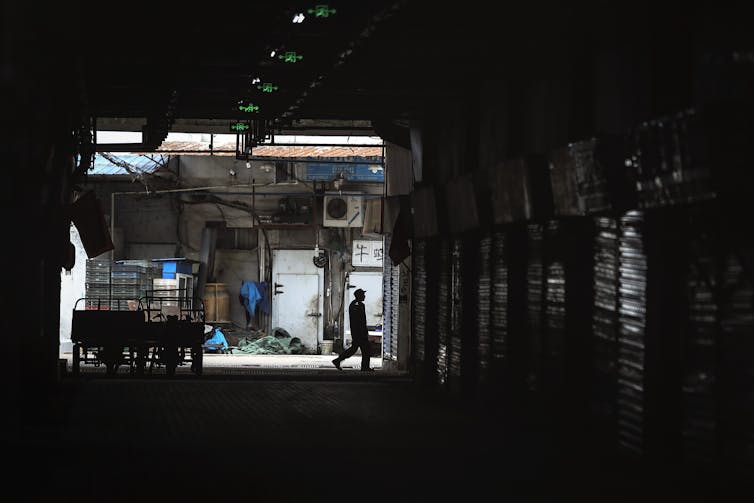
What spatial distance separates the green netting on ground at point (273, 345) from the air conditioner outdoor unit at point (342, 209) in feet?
12.0

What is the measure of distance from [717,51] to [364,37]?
5584 mm

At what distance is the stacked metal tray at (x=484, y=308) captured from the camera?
58.3ft

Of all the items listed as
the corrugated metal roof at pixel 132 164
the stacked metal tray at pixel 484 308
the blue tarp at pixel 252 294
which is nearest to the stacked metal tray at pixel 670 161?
the stacked metal tray at pixel 484 308

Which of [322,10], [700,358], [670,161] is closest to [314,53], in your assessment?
[322,10]

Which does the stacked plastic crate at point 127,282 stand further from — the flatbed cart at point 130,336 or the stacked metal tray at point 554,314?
the stacked metal tray at point 554,314

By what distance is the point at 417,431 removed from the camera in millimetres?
14734

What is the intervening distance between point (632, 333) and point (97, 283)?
23756mm

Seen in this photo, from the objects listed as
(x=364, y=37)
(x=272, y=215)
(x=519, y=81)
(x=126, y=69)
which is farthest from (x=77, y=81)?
(x=272, y=215)

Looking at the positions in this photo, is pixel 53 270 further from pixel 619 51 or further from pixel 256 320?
pixel 256 320

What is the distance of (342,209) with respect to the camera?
37.2 m

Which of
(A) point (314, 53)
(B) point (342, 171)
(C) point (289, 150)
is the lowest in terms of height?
(A) point (314, 53)

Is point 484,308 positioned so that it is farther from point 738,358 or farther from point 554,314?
point 738,358

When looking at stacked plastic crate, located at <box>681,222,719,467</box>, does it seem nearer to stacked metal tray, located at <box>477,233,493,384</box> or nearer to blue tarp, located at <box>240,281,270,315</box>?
stacked metal tray, located at <box>477,233,493,384</box>

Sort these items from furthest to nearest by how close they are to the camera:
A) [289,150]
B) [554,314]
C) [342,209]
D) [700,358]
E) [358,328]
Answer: [289,150] → [342,209] → [358,328] → [554,314] → [700,358]
